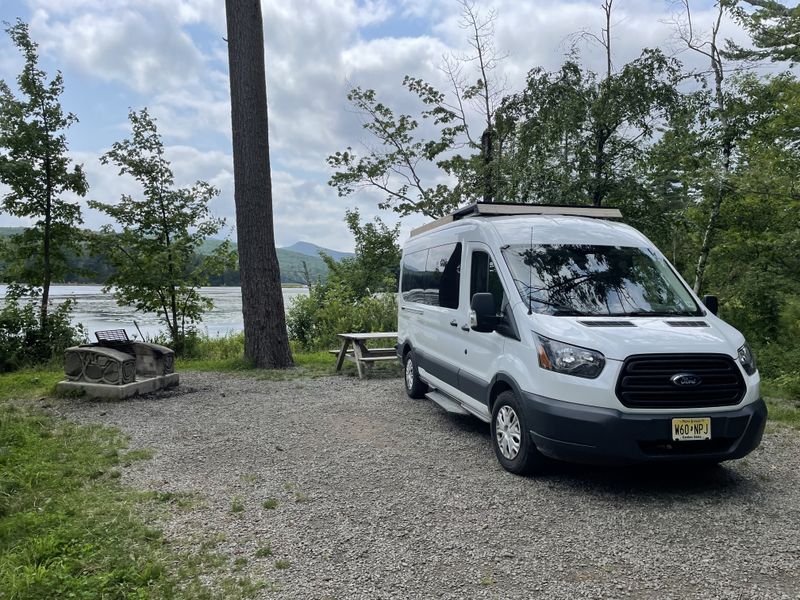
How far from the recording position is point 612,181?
11.1 m

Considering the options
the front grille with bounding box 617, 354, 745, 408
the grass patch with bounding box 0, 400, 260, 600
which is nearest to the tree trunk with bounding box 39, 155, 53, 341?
the grass patch with bounding box 0, 400, 260, 600

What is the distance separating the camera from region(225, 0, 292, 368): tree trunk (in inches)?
421

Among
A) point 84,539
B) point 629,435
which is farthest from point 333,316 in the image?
point 84,539

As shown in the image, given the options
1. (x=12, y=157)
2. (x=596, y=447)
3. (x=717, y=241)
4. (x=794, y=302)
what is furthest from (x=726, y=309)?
(x=12, y=157)

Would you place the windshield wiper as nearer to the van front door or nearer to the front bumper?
the front bumper

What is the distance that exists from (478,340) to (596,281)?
4.00ft

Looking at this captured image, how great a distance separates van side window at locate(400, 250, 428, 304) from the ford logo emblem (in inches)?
141

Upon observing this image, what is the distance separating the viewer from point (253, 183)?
35.3 feet

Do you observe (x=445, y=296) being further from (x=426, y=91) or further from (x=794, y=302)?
(x=426, y=91)

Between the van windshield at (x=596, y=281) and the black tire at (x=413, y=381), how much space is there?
3019 millimetres

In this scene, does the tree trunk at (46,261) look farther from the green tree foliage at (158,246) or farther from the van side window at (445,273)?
the van side window at (445,273)

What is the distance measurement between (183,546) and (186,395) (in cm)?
533

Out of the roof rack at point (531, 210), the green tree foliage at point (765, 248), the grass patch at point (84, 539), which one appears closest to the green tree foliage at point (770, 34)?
the green tree foliage at point (765, 248)

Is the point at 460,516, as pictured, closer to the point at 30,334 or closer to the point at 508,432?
the point at 508,432
